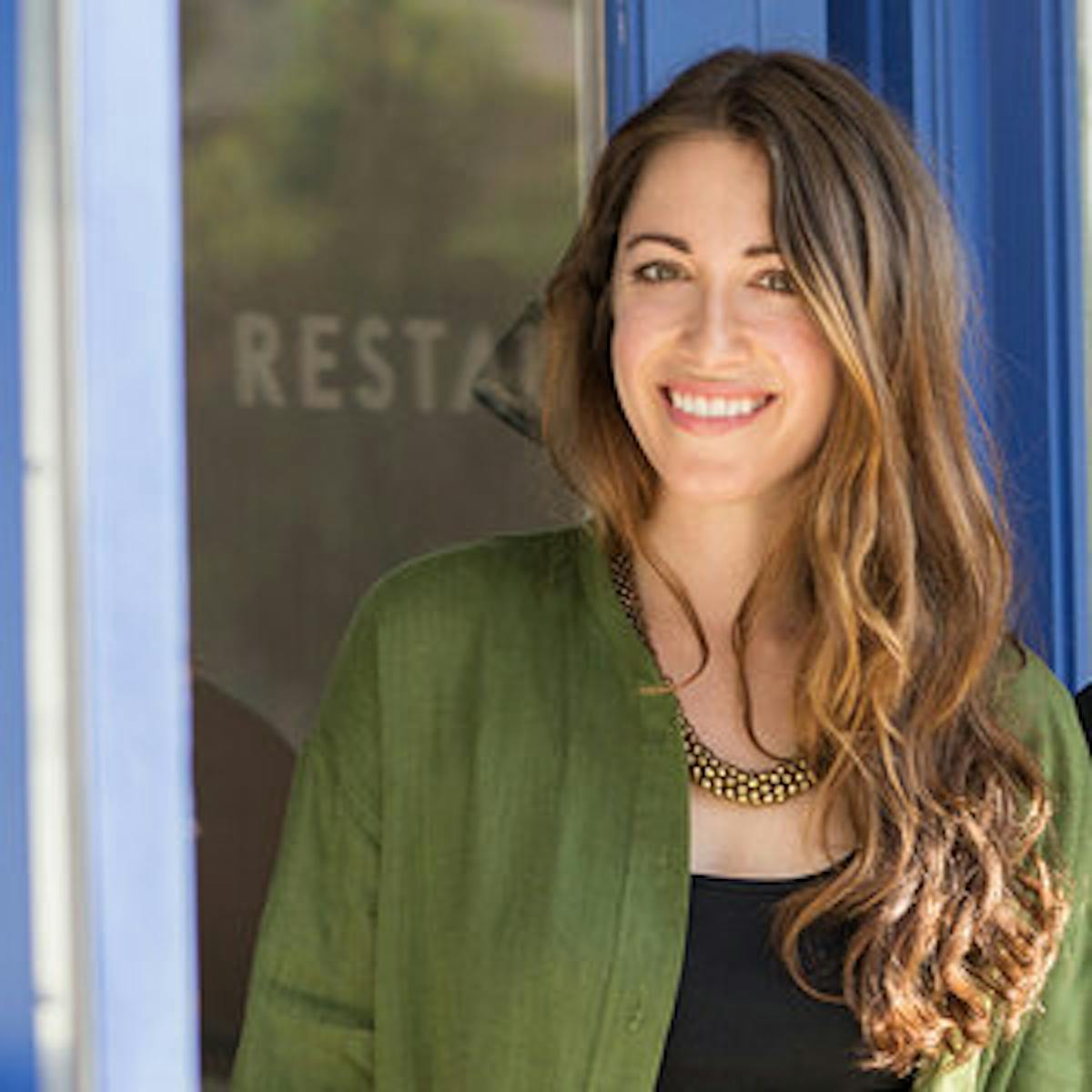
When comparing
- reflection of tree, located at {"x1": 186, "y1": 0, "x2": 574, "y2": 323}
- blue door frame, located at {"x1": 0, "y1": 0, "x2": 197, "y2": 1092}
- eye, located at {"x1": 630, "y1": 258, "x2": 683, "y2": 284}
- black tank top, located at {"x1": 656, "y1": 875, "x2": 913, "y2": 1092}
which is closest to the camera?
blue door frame, located at {"x1": 0, "y1": 0, "x2": 197, "y2": 1092}

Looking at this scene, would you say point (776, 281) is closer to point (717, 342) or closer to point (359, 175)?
point (717, 342)

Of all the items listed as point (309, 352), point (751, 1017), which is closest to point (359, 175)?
point (309, 352)

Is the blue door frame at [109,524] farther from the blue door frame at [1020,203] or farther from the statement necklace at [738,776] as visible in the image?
the blue door frame at [1020,203]

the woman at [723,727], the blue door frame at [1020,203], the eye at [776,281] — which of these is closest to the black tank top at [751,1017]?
the woman at [723,727]

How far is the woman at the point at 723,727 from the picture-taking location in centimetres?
193

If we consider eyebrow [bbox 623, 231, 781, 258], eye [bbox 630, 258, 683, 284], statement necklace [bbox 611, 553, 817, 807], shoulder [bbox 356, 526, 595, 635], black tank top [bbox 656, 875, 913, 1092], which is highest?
eyebrow [bbox 623, 231, 781, 258]

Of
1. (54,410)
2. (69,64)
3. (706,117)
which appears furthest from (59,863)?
(706,117)

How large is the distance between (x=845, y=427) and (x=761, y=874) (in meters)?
0.38

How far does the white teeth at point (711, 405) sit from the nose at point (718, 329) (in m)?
0.03

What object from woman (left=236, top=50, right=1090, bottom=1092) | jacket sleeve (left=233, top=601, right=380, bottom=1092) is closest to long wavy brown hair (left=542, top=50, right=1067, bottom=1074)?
woman (left=236, top=50, right=1090, bottom=1092)

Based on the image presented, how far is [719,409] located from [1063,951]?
1.90 feet

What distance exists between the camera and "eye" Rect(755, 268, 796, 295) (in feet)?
6.48

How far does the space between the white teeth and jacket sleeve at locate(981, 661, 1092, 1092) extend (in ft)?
1.29

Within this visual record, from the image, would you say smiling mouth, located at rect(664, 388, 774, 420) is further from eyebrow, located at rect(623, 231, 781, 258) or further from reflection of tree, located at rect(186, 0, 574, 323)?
reflection of tree, located at rect(186, 0, 574, 323)
